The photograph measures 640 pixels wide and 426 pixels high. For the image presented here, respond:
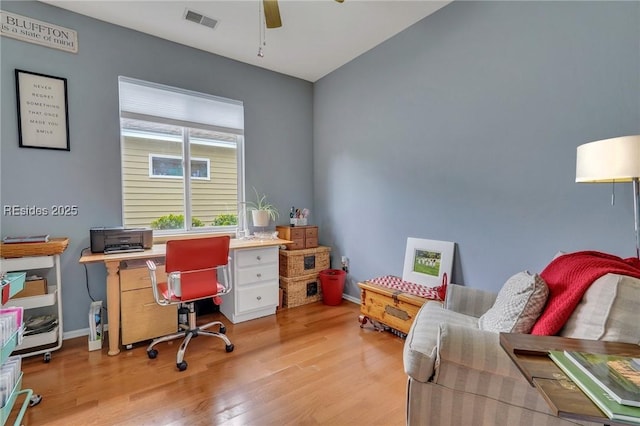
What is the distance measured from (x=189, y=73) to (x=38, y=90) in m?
1.24

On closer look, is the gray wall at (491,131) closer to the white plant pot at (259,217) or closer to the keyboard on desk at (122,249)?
the white plant pot at (259,217)

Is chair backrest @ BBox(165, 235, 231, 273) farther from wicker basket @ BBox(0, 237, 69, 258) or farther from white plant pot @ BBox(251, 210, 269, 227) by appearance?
white plant pot @ BBox(251, 210, 269, 227)

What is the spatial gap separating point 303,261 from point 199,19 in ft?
8.51

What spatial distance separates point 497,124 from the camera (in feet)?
7.02

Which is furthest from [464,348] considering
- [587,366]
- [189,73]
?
[189,73]

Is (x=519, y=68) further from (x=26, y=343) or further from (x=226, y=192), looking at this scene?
(x=26, y=343)

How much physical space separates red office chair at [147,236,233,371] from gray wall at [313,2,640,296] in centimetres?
170

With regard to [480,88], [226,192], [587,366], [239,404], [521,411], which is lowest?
[239,404]

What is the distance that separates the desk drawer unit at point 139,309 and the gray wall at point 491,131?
203 centimetres

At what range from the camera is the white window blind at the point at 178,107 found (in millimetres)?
2736

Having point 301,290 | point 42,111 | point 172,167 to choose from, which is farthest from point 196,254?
point 42,111

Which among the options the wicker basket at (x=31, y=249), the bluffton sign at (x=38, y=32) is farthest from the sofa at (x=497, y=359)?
the bluffton sign at (x=38, y=32)

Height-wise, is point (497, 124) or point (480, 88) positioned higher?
point (480, 88)

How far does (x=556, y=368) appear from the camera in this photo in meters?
0.81
